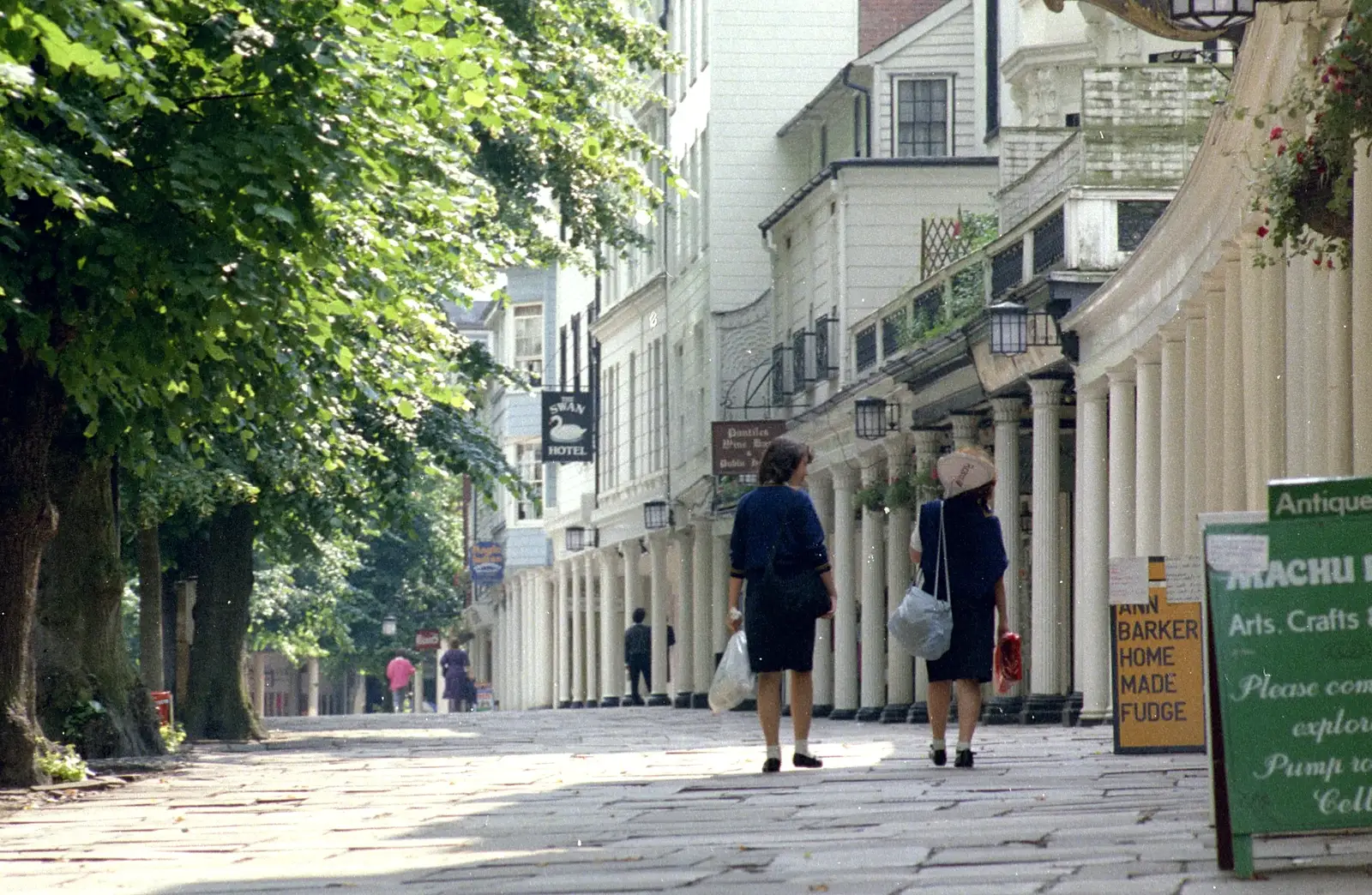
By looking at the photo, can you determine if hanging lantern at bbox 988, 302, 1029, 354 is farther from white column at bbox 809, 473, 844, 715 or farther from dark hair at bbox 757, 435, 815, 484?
dark hair at bbox 757, 435, 815, 484

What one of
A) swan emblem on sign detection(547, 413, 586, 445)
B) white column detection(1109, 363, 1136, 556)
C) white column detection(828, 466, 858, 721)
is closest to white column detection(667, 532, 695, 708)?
swan emblem on sign detection(547, 413, 586, 445)

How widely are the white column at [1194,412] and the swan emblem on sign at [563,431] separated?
35556 mm

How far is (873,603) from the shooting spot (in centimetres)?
3547

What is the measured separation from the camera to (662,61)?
102 feet

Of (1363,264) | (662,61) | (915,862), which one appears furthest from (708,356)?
(915,862)

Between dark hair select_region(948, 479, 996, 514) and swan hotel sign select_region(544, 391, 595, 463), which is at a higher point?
swan hotel sign select_region(544, 391, 595, 463)

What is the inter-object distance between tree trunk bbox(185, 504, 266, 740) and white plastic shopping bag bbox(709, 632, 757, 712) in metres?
15.3

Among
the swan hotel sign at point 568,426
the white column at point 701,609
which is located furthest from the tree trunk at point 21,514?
the swan hotel sign at point 568,426

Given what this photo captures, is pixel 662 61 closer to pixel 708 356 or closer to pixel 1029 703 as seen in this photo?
pixel 1029 703

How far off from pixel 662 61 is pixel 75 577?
13.0 meters

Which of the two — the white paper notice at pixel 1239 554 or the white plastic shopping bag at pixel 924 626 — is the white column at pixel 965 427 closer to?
the white plastic shopping bag at pixel 924 626

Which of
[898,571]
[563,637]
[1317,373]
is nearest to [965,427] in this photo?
[898,571]

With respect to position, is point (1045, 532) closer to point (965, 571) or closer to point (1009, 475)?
point (1009, 475)

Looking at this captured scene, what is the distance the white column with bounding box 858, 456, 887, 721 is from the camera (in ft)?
115
